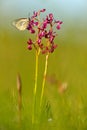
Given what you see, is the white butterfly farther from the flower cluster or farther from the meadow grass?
the meadow grass

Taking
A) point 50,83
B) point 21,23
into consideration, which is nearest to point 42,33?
point 21,23

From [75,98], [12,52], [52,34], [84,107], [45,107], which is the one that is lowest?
[12,52]

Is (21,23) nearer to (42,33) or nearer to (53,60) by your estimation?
(42,33)

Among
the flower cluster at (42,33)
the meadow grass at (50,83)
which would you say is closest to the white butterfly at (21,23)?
the flower cluster at (42,33)

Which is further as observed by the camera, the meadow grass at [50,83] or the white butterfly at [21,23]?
the meadow grass at [50,83]

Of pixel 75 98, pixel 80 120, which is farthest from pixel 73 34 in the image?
pixel 80 120

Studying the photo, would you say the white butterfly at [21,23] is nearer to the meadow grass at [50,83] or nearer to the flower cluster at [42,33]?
the flower cluster at [42,33]

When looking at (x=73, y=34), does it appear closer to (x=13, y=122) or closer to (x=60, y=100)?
(x=60, y=100)

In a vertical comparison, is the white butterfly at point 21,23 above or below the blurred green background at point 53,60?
above
